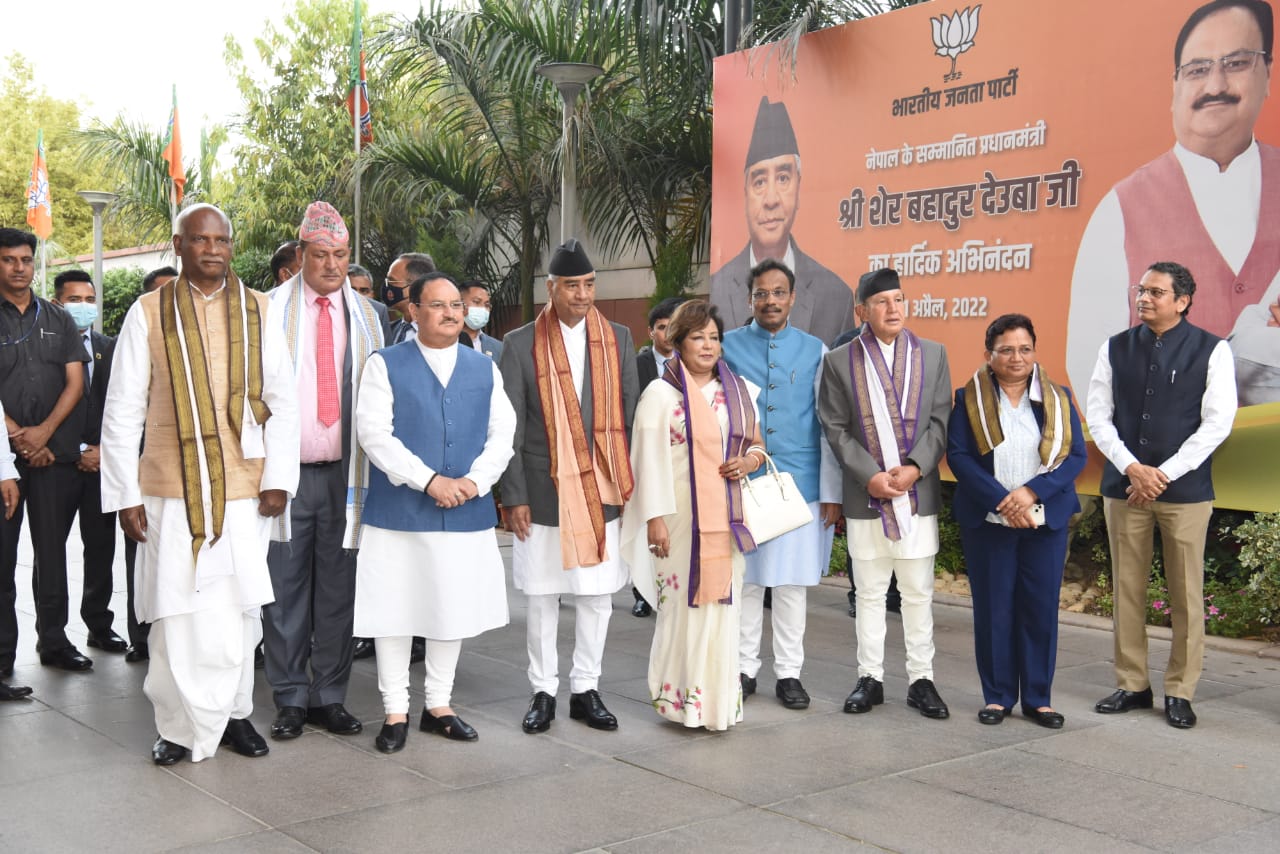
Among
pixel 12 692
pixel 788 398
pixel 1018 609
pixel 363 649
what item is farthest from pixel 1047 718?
pixel 12 692

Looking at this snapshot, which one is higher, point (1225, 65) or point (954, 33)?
point (954, 33)

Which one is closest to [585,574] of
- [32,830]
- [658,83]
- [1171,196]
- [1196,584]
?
[32,830]

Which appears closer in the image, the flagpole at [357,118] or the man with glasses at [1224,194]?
the man with glasses at [1224,194]

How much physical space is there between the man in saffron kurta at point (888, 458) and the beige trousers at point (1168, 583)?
83 centimetres

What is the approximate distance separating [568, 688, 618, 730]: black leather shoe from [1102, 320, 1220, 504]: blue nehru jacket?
2394 millimetres

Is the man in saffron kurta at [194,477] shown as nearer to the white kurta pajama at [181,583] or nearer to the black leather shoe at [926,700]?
the white kurta pajama at [181,583]

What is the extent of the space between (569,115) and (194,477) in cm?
781

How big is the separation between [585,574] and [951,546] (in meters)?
4.69

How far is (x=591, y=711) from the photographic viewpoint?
17.3ft

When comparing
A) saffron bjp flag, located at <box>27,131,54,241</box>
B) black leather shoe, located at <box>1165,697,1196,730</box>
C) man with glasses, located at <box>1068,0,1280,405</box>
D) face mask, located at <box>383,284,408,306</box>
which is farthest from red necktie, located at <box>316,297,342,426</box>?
saffron bjp flag, located at <box>27,131,54,241</box>

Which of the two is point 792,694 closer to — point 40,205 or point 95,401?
point 95,401

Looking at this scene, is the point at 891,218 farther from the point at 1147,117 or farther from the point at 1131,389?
the point at 1131,389

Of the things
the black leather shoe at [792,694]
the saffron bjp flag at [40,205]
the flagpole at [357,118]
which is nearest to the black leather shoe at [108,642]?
the black leather shoe at [792,694]

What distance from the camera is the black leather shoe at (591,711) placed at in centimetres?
523
